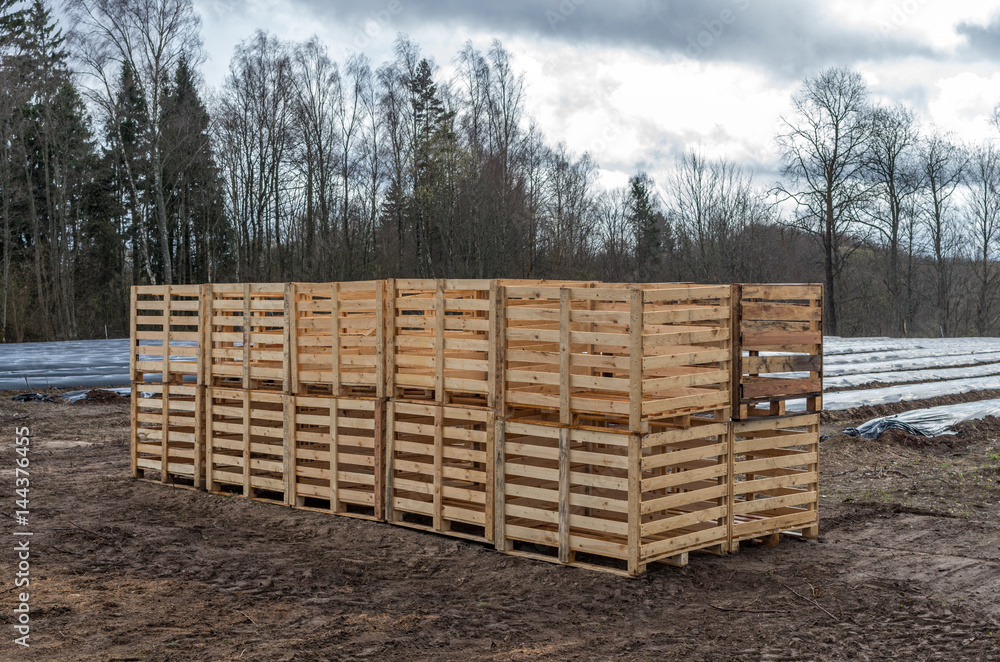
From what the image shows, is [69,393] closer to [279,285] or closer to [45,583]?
[279,285]

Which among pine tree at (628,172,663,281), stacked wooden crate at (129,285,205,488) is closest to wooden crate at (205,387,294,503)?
stacked wooden crate at (129,285,205,488)

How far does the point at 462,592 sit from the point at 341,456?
2923mm

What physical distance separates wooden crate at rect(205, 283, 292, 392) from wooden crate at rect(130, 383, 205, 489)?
549mm

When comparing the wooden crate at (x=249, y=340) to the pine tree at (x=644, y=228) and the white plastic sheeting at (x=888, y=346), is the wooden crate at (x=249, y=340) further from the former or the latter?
the pine tree at (x=644, y=228)

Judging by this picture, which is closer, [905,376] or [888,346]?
[905,376]

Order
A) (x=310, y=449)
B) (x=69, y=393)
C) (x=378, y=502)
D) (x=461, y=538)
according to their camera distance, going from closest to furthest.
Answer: (x=461, y=538)
(x=378, y=502)
(x=310, y=449)
(x=69, y=393)

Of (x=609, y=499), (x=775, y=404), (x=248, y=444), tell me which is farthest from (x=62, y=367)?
(x=775, y=404)

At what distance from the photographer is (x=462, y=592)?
21.1 feet

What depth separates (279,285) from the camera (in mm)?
9305

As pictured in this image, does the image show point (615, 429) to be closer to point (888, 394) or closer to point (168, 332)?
point (168, 332)

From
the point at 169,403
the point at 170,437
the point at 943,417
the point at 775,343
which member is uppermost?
the point at 775,343

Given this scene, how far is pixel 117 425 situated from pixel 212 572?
10.7m

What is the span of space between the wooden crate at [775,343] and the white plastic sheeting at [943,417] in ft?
23.5

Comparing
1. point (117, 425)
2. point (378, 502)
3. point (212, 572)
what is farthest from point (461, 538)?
point (117, 425)
